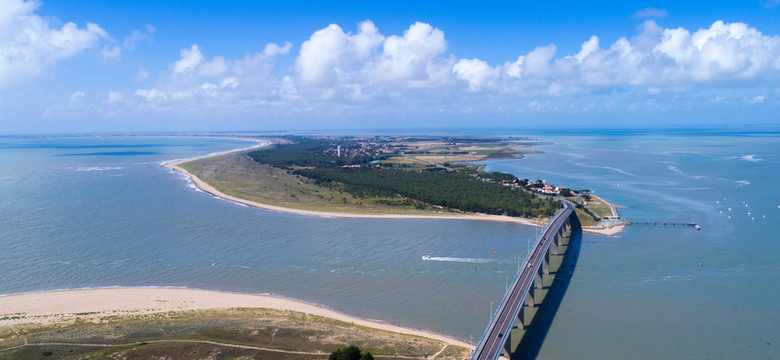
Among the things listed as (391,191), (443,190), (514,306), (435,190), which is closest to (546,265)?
(514,306)

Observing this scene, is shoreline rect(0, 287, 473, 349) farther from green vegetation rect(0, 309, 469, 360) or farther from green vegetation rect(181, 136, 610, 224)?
green vegetation rect(181, 136, 610, 224)

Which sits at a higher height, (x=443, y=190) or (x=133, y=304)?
(x=443, y=190)

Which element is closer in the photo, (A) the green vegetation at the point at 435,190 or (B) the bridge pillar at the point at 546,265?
(B) the bridge pillar at the point at 546,265

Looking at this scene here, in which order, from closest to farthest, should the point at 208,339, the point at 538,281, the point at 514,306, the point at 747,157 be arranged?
1. the point at 208,339
2. the point at 514,306
3. the point at 538,281
4. the point at 747,157

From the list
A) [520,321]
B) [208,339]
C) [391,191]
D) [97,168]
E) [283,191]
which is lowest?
[208,339]

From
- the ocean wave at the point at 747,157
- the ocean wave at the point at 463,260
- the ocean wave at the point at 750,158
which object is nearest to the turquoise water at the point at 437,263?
the ocean wave at the point at 463,260

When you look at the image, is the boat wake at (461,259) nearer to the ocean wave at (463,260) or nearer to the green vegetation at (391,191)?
the ocean wave at (463,260)

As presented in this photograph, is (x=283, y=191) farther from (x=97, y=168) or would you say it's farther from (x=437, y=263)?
(x=97, y=168)
